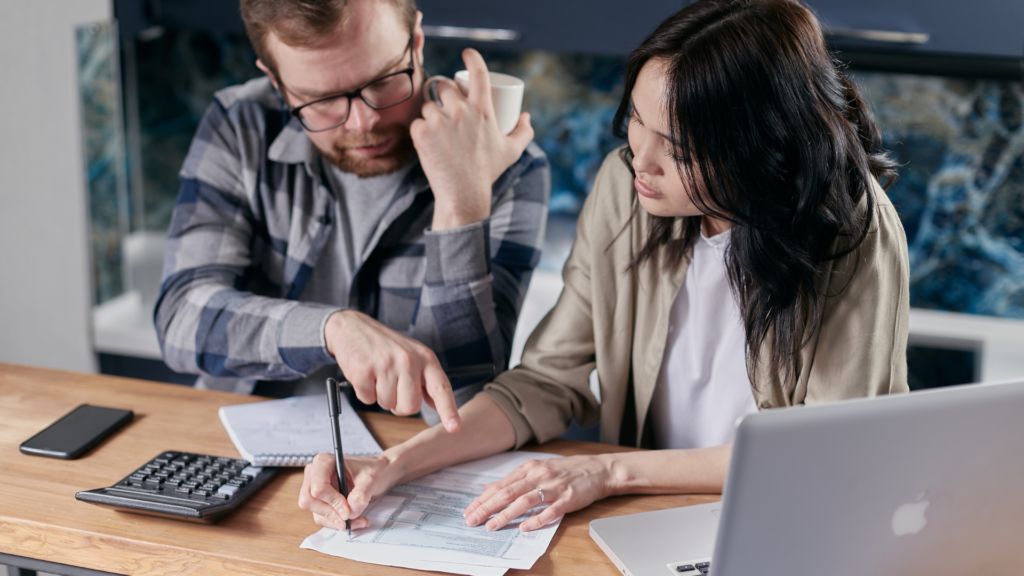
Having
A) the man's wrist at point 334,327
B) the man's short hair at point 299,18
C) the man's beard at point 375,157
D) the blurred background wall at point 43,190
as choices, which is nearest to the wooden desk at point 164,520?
the man's wrist at point 334,327

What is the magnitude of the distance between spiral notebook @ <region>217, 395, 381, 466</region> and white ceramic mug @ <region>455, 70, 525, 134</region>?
52 cm

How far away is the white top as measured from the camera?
1.15 m

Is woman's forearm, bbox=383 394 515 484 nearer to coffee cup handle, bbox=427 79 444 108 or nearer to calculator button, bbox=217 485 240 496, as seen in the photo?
calculator button, bbox=217 485 240 496

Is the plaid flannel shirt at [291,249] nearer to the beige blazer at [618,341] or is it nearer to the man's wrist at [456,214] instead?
the man's wrist at [456,214]

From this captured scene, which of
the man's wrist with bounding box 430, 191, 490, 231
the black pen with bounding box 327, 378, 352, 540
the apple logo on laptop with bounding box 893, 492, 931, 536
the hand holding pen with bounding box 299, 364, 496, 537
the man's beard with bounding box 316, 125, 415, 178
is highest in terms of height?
the man's beard with bounding box 316, 125, 415, 178

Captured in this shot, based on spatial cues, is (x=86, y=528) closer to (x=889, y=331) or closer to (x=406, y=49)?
(x=406, y=49)

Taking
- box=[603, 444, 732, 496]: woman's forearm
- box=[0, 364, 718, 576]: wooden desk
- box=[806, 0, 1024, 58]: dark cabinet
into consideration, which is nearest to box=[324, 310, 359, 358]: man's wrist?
box=[0, 364, 718, 576]: wooden desk

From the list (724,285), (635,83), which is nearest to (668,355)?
(724,285)

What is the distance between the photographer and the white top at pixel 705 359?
1.15m

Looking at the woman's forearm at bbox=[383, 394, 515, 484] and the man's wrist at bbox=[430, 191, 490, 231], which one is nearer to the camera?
the woman's forearm at bbox=[383, 394, 515, 484]

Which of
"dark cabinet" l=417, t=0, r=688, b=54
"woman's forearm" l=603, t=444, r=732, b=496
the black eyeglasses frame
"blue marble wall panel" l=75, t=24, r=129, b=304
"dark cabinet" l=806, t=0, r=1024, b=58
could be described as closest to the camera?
"woman's forearm" l=603, t=444, r=732, b=496

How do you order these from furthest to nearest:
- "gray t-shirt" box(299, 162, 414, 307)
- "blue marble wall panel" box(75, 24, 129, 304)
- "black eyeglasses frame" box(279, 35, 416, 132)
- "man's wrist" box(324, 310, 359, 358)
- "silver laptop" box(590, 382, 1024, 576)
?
"blue marble wall panel" box(75, 24, 129, 304) < "gray t-shirt" box(299, 162, 414, 307) < "black eyeglasses frame" box(279, 35, 416, 132) < "man's wrist" box(324, 310, 359, 358) < "silver laptop" box(590, 382, 1024, 576)

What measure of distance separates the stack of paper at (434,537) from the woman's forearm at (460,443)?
2 cm

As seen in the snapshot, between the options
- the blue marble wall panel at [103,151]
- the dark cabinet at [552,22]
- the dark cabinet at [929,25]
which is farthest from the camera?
the blue marble wall panel at [103,151]
